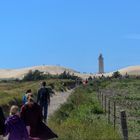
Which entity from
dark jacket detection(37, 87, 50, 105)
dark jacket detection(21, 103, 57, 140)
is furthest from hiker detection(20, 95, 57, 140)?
dark jacket detection(37, 87, 50, 105)

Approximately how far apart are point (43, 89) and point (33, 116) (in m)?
9.25

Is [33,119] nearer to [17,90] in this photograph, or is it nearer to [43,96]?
[43,96]

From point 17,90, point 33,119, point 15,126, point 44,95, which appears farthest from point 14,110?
point 17,90

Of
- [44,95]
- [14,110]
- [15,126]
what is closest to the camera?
[14,110]

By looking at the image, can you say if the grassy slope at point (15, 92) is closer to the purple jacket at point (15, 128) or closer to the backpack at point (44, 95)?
the backpack at point (44, 95)

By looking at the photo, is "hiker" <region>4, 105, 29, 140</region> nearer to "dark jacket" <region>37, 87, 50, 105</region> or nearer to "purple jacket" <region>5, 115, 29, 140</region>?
"purple jacket" <region>5, 115, 29, 140</region>

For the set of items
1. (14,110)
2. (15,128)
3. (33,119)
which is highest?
(14,110)

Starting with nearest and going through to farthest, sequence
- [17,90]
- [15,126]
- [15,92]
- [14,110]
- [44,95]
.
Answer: [14,110]
[15,126]
[44,95]
[15,92]
[17,90]

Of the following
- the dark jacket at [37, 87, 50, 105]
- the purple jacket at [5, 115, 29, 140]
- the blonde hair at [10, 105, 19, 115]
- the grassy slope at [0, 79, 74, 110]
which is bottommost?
the purple jacket at [5, 115, 29, 140]

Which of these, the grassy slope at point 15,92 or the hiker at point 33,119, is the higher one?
the grassy slope at point 15,92

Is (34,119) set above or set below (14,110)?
below

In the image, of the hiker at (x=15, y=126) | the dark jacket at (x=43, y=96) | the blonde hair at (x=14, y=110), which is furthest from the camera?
the dark jacket at (x=43, y=96)

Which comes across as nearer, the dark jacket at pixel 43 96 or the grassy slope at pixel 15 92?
the dark jacket at pixel 43 96

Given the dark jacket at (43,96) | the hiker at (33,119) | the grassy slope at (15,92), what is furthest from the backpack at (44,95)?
the hiker at (33,119)
